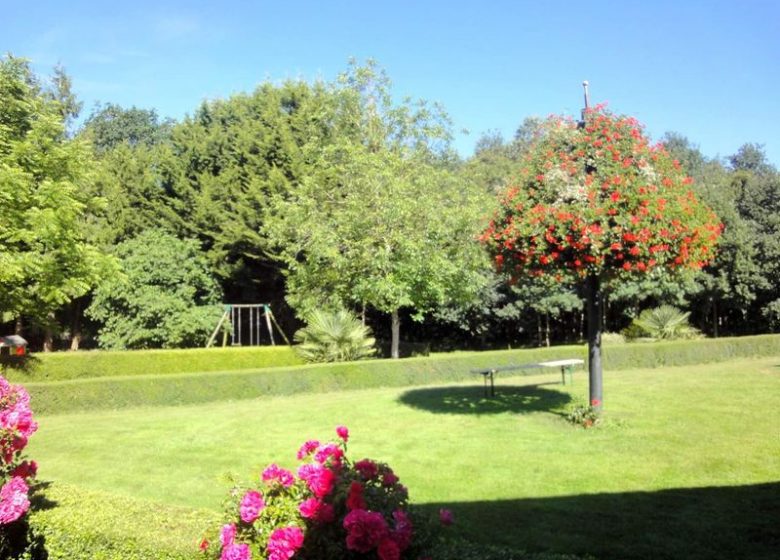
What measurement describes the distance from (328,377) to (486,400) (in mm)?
4745

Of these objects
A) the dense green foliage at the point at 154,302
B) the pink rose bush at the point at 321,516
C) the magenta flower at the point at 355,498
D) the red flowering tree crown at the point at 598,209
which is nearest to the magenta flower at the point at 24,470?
the pink rose bush at the point at 321,516

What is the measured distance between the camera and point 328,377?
15.3 metres

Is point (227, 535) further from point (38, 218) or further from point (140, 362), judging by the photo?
point (140, 362)

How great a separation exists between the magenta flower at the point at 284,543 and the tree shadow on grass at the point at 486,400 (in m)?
7.97

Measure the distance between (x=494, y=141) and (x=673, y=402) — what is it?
4487 cm

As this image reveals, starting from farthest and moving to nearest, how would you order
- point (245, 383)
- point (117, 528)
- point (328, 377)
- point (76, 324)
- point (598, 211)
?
1. point (76, 324)
2. point (328, 377)
3. point (245, 383)
4. point (598, 211)
5. point (117, 528)

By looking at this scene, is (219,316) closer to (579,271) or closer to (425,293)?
(425,293)

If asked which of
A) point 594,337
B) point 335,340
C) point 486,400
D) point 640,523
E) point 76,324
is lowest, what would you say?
point 640,523

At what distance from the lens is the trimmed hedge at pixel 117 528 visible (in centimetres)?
373

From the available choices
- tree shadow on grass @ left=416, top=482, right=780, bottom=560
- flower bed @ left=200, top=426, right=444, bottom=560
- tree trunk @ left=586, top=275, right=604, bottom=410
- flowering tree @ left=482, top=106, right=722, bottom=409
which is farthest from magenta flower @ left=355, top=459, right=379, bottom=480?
tree trunk @ left=586, top=275, right=604, bottom=410

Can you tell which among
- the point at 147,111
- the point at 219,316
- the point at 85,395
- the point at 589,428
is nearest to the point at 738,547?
the point at 589,428

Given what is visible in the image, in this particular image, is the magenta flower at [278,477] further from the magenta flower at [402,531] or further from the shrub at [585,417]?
the shrub at [585,417]

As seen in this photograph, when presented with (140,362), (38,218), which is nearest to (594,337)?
(38,218)

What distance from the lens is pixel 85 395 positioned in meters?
13.1
